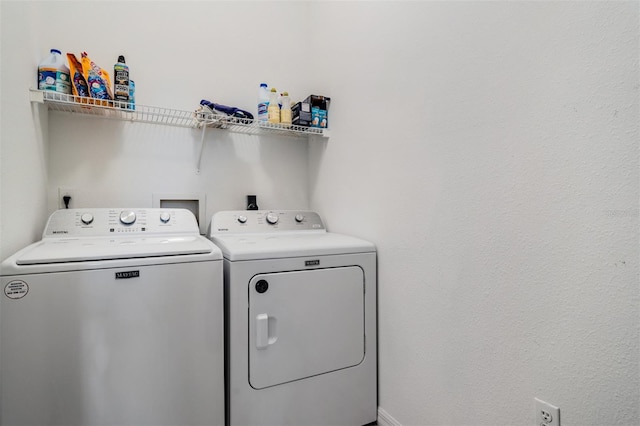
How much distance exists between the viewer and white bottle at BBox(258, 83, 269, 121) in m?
2.01

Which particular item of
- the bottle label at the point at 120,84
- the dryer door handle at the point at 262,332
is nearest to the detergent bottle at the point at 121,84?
the bottle label at the point at 120,84

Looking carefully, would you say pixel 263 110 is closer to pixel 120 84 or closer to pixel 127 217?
pixel 120 84

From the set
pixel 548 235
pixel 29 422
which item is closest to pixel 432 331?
pixel 548 235

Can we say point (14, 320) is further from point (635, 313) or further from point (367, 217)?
point (635, 313)

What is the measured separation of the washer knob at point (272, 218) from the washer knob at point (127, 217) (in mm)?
742

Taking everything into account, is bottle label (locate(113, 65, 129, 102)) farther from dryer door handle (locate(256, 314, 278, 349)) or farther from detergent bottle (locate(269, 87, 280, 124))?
dryer door handle (locate(256, 314, 278, 349))

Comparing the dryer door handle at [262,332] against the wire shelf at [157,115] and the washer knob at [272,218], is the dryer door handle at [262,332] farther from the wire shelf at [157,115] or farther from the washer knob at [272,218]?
the wire shelf at [157,115]

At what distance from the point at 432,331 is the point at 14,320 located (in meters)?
1.48

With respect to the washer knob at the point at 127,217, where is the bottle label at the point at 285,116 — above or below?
above

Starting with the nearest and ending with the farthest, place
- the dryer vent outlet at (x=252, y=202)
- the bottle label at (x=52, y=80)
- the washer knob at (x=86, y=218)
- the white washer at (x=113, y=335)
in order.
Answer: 1. the white washer at (x=113, y=335)
2. the bottle label at (x=52, y=80)
3. the washer knob at (x=86, y=218)
4. the dryer vent outlet at (x=252, y=202)

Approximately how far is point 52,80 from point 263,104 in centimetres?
105

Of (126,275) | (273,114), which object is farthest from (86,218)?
(273,114)

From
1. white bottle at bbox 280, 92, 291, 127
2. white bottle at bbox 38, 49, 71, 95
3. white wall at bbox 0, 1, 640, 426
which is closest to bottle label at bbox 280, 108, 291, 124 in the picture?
white bottle at bbox 280, 92, 291, 127

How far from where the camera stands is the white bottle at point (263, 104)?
6.61ft
